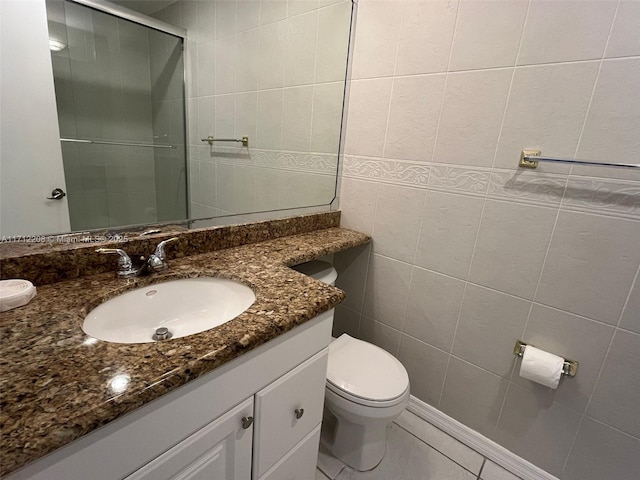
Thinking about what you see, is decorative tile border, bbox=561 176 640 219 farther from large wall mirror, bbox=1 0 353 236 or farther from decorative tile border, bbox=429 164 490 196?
large wall mirror, bbox=1 0 353 236

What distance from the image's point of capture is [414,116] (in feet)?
4.23

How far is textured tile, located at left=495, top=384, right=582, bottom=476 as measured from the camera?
115 cm

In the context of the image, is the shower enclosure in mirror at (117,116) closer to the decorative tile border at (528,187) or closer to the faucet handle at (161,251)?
the faucet handle at (161,251)

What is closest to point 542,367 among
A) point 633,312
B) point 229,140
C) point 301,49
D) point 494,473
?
point 633,312

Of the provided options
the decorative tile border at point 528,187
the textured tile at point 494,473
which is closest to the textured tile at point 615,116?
the decorative tile border at point 528,187

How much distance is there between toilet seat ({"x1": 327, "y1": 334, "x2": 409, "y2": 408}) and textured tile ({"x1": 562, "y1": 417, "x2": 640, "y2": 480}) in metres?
0.66

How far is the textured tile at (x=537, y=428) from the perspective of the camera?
1.15 meters

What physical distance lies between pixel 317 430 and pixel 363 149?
120 centimetres

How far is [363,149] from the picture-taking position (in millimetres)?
1488

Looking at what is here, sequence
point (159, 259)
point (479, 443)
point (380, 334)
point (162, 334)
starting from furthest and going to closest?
point (380, 334), point (479, 443), point (159, 259), point (162, 334)

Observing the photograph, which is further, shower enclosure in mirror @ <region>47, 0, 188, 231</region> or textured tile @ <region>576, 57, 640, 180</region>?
shower enclosure in mirror @ <region>47, 0, 188, 231</region>

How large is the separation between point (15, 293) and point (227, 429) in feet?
1.88

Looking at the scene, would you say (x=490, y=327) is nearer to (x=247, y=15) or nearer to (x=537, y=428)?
(x=537, y=428)

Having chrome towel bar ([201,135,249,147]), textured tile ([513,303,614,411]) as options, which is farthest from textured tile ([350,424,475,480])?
chrome towel bar ([201,135,249,147])
